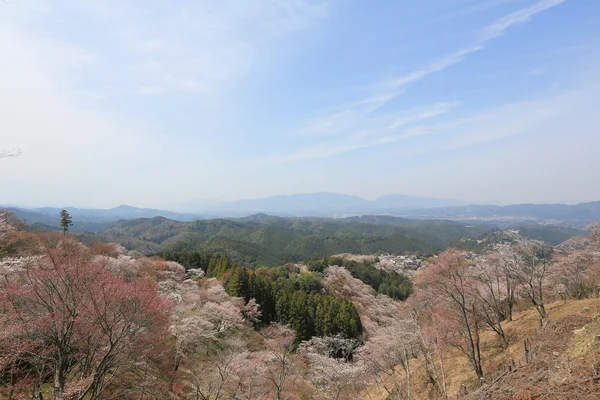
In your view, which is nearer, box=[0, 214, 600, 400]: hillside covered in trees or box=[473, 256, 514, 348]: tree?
box=[0, 214, 600, 400]: hillside covered in trees

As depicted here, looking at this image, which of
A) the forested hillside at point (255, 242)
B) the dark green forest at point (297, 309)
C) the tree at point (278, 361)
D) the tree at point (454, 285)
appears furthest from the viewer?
the forested hillside at point (255, 242)

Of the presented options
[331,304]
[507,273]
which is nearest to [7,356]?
[507,273]

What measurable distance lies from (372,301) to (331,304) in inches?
727

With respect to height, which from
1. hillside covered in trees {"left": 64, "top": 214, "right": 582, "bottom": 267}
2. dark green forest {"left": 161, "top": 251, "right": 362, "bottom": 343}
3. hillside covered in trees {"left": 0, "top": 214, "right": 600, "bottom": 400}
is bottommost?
hillside covered in trees {"left": 64, "top": 214, "right": 582, "bottom": 267}

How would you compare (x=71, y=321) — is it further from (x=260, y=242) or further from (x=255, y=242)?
(x=255, y=242)

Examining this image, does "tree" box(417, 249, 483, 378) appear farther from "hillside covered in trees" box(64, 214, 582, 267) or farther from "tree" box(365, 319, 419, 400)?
"hillside covered in trees" box(64, 214, 582, 267)

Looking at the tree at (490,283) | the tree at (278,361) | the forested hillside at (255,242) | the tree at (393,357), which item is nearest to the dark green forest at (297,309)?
the tree at (278,361)

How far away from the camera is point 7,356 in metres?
Answer: 7.80

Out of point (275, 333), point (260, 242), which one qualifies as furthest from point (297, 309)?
point (260, 242)

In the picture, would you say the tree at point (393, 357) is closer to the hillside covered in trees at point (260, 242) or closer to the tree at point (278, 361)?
the tree at point (278, 361)

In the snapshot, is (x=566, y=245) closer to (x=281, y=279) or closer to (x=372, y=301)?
(x=372, y=301)

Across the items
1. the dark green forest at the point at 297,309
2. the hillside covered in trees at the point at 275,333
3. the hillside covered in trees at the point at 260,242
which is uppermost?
the hillside covered in trees at the point at 275,333

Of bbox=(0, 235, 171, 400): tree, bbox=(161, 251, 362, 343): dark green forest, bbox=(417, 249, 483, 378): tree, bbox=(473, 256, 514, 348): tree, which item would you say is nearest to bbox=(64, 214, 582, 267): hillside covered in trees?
bbox=(161, 251, 362, 343): dark green forest

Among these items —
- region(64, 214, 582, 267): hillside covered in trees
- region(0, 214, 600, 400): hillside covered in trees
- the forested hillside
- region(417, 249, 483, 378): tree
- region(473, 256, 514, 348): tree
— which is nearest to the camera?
region(0, 214, 600, 400): hillside covered in trees
